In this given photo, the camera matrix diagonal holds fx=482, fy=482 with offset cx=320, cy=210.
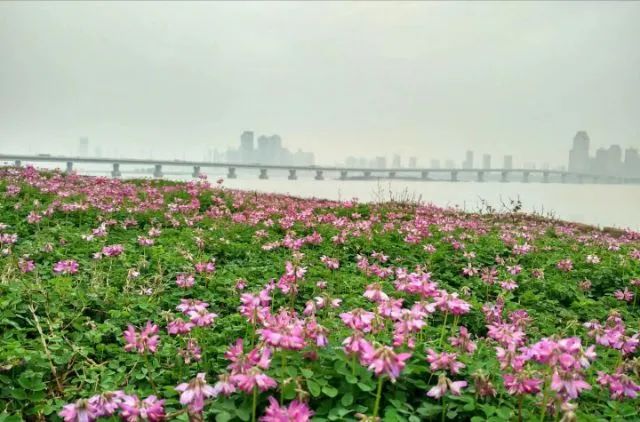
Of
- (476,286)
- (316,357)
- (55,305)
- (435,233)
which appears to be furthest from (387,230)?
(316,357)

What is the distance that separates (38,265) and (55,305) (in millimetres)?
1456

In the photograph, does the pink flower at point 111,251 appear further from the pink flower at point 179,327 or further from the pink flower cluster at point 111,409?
the pink flower cluster at point 111,409

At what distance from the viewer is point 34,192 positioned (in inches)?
356

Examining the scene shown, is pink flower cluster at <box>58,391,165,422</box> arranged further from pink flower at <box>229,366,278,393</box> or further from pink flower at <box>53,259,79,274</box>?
pink flower at <box>53,259,79,274</box>

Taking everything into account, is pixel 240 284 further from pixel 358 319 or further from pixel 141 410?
pixel 141 410

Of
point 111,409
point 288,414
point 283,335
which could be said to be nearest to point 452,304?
point 283,335

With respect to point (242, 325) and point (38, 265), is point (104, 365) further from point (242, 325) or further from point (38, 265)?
point (38, 265)

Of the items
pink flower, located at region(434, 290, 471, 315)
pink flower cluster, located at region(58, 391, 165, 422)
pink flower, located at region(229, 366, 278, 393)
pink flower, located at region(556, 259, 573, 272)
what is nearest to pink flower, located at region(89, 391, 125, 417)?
pink flower cluster, located at region(58, 391, 165, 422)

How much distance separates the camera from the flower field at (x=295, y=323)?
2158mm

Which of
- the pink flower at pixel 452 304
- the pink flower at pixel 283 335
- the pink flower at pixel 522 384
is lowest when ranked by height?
the pink flower at pixel 522 384

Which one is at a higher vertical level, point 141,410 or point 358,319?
point 358,319

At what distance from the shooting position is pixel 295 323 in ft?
7.78

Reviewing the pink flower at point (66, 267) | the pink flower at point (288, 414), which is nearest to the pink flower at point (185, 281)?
the pink flower at point (66, 267)

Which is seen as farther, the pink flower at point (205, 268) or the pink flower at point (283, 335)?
the pink flower at point (205, 268)
